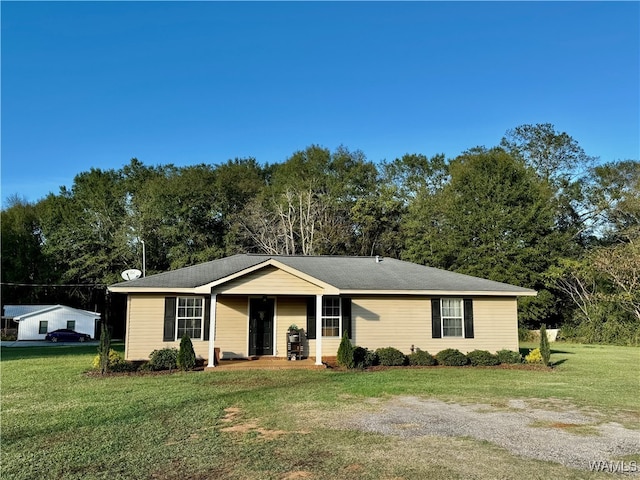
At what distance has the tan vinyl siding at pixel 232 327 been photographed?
15.8m

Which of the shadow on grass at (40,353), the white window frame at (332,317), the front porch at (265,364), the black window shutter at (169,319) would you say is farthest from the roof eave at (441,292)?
the shadow on grass at (40,353)

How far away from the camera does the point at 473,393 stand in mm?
10508

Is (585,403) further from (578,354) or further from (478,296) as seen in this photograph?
(578,354)

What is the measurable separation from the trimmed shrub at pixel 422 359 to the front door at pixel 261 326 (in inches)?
182

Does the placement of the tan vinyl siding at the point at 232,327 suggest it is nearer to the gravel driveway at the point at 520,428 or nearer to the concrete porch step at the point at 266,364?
the concrete porch step at the point at 266,364

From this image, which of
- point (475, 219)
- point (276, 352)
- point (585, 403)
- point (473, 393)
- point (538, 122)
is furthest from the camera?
point (538, 122)

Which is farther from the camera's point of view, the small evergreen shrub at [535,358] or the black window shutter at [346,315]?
the black window shutter at [346,315]

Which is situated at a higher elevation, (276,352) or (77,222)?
(77,222)

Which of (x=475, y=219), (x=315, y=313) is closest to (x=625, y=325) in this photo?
(x=475, y=219)

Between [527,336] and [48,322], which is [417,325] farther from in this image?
[48,322]

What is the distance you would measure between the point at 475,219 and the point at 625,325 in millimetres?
10716

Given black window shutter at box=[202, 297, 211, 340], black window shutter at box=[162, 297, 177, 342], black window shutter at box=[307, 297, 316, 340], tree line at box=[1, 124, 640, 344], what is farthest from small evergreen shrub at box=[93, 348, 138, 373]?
tree line at box=[1, 124, 640, 344]

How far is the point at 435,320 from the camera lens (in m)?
16.6

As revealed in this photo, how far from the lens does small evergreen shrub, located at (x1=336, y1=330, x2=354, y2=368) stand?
14.5 m
